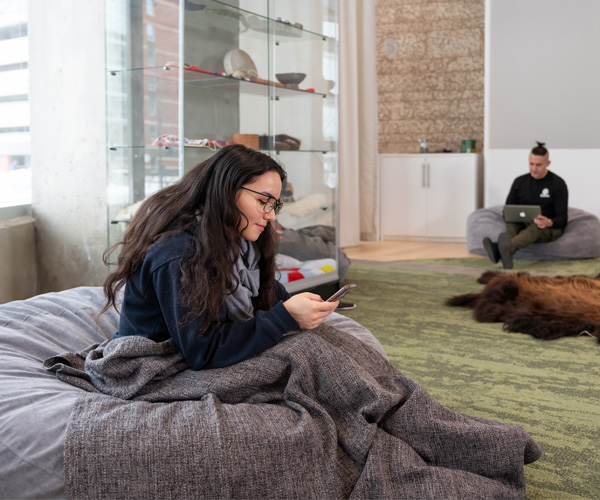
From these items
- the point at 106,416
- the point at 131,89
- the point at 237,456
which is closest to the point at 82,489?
the point at 106,416

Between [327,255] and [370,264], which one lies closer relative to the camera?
[327,255]

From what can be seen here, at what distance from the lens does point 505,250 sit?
215 inches

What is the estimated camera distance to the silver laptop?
18.9 ft

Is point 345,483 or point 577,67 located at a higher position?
point 577,67

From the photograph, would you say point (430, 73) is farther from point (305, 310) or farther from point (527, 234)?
point (305, 310)

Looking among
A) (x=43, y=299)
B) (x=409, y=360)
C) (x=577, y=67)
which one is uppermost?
(x=577, y=67)

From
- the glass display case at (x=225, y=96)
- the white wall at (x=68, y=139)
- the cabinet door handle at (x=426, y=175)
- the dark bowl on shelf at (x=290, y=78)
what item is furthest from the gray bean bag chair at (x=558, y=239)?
the white wall at (x=68, y=139)

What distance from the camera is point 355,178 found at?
6.81 m

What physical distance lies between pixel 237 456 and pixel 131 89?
266 centimetres

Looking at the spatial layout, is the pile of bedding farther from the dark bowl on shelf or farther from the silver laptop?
the silver laptop

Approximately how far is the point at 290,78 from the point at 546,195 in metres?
2.96

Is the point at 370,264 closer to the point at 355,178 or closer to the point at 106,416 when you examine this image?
the point at 355,178

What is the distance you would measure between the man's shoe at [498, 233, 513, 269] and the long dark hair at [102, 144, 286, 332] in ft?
12.9

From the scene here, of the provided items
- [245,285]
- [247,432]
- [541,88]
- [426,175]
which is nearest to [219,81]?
[245,285]
